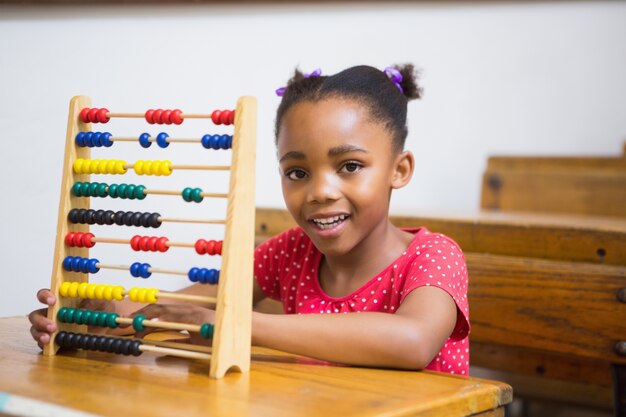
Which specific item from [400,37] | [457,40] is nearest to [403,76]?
[400,37]

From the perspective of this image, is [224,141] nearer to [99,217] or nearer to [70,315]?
[99,217]

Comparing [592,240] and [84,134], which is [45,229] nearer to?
[84,134]

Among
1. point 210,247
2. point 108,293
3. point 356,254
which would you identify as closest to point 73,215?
point 108,293

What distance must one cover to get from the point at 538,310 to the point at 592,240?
21cm

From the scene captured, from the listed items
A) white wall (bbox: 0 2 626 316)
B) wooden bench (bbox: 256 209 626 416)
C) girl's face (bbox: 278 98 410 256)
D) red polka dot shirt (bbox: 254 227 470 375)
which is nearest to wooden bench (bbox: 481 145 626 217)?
white wall (bbox: 0 2 626 316)

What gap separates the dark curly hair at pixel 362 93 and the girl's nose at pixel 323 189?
0.13m

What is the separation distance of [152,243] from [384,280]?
431 millimetres

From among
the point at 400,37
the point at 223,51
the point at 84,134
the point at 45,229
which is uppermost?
Result: the point at 400,37

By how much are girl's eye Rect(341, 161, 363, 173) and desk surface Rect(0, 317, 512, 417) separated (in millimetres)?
312

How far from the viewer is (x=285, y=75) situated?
239 cm

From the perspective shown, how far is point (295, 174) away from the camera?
1346 millimetres

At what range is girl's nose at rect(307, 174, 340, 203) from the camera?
129cm

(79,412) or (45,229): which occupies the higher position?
(45,229)

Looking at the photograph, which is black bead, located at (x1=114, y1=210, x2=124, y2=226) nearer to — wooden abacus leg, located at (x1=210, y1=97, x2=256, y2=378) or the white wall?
wooden abacus leg, located at (x1=210, y1=97, x2=256, y2=378)
